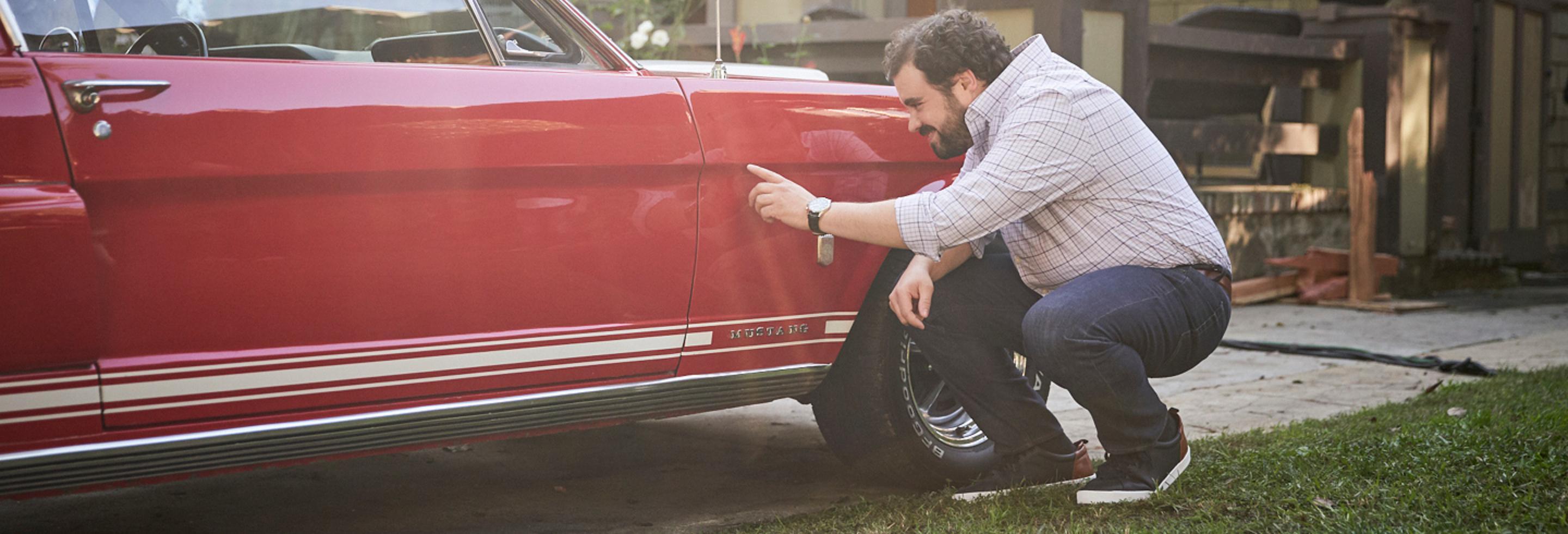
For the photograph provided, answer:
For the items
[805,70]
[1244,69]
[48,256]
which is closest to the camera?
[48,256]

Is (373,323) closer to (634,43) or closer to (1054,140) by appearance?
(1054,140)

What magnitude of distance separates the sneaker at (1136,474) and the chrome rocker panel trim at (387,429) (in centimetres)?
69

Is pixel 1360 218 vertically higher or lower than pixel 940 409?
higher

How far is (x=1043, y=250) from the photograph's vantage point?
302 centimetres

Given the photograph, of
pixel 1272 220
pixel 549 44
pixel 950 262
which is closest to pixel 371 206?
pixel 549 44

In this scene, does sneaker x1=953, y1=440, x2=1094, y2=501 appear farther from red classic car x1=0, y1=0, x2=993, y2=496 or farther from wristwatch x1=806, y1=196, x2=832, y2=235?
wristwatch x1=806, y1=196, x2=832, y2=235

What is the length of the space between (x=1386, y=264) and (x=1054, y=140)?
18.8 feet

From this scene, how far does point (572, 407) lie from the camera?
9.01 ft

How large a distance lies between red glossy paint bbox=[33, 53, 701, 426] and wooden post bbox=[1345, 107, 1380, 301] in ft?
18.8

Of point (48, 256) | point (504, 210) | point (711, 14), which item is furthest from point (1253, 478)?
point (711, 14)

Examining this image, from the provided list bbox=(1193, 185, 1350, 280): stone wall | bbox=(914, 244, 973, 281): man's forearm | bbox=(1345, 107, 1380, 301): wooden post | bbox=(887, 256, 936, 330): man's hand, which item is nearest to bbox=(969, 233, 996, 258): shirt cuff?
bbox=(914, 244, 973, 281): man's forearm

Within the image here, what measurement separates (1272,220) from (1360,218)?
2.51ft

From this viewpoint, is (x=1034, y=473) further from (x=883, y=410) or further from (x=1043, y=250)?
(x=1043, y=250)

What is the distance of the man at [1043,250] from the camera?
2803 mm
